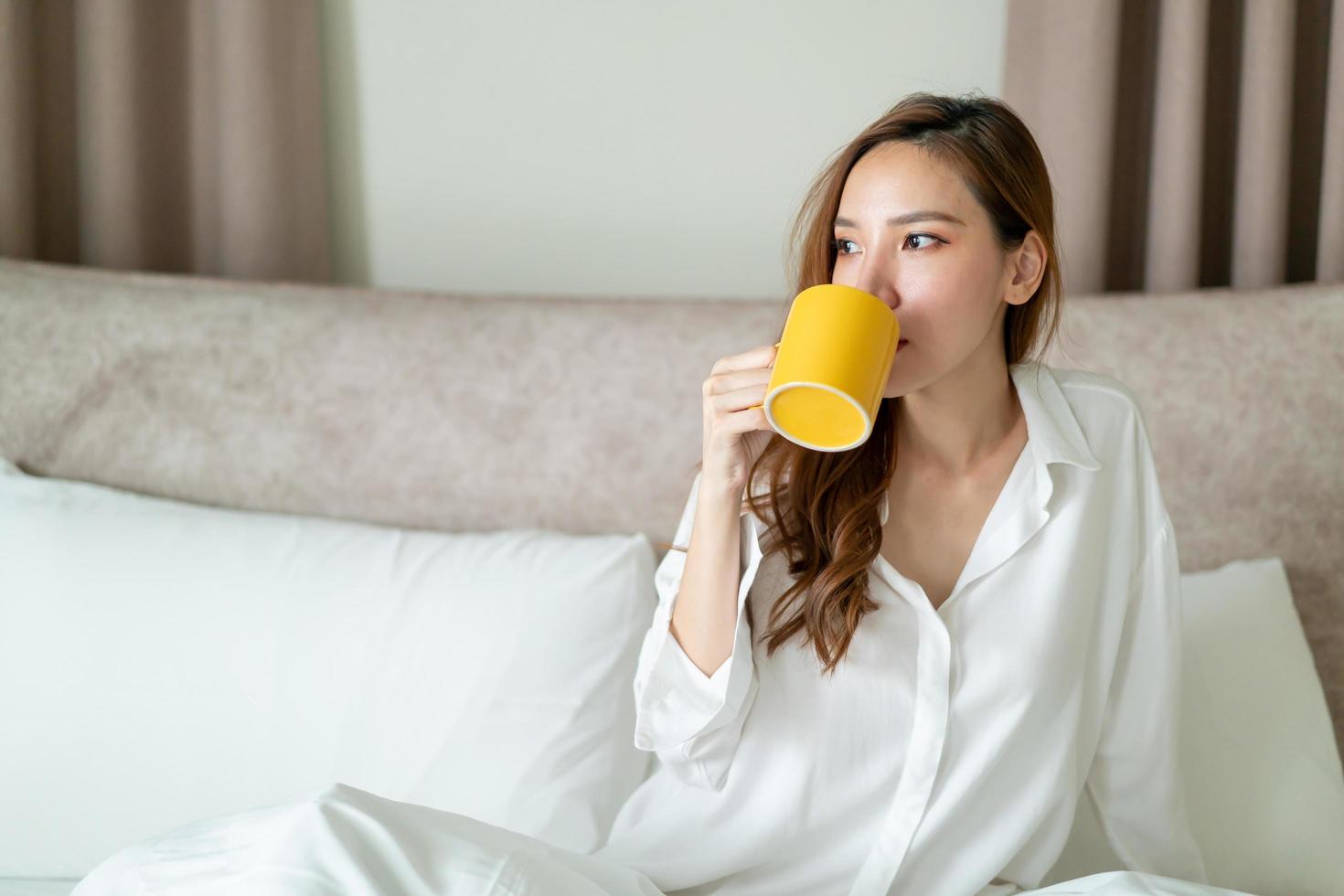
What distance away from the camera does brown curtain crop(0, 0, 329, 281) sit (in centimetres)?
185

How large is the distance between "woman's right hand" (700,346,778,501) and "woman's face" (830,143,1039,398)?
142 mm

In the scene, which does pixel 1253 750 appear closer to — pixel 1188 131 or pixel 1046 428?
pixel 1046 428

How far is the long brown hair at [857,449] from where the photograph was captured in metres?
1.08

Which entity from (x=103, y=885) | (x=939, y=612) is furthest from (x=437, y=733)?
(x=939, y=612)

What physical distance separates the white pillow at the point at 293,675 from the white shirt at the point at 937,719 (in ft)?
0.80

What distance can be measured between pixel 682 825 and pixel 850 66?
1293mm

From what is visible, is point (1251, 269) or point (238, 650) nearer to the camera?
point (238, 650)

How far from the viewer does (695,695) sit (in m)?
1.10

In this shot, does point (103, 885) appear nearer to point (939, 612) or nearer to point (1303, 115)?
point (939, 612)

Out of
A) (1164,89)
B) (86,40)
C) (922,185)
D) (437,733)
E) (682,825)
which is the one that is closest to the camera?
(922,185)

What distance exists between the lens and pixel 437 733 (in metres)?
1.42

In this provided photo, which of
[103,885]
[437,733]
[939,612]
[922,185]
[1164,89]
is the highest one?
[1164,89]

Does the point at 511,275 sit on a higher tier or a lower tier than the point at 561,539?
higher

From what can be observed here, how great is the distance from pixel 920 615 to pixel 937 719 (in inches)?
4.0
